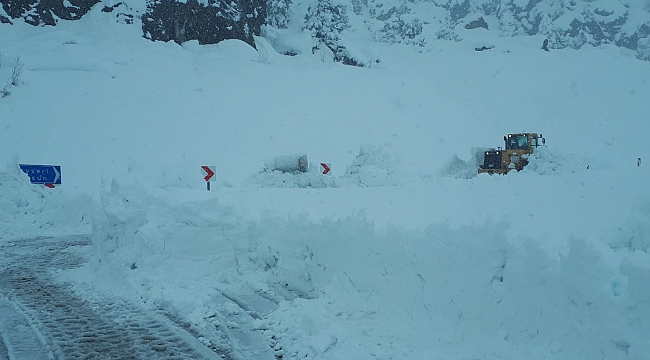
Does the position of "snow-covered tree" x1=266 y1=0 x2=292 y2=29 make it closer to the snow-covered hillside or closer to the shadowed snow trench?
the snow-covered hillside

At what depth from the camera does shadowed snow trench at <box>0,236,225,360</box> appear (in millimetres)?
4719

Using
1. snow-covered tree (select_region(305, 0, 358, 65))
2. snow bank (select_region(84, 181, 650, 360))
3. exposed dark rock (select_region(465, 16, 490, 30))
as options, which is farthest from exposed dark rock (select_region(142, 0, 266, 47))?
exposed dark rock (select_region(465, 16, 490, 30))

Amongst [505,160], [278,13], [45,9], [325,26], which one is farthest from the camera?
[278,13]

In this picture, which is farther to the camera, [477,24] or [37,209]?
[477,24]

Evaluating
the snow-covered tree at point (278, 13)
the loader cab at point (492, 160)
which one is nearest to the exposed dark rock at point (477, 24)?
the snow-covered tree at point (278, 13)

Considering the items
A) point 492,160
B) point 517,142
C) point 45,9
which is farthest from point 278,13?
point 492,160

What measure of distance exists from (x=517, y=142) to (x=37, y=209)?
17829 millimetres

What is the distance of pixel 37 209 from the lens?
1388 cm

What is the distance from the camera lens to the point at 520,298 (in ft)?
14.0

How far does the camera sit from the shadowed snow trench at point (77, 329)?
4719 mm

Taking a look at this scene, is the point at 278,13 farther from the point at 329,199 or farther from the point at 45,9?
the point at 329,199

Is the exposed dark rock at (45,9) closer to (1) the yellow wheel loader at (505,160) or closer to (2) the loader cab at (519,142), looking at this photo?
(1) the yellow wheel loader at (505,160)

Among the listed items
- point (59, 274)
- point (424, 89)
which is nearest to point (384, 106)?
point (424, 89)

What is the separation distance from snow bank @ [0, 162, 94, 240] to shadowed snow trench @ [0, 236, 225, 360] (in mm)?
5868
